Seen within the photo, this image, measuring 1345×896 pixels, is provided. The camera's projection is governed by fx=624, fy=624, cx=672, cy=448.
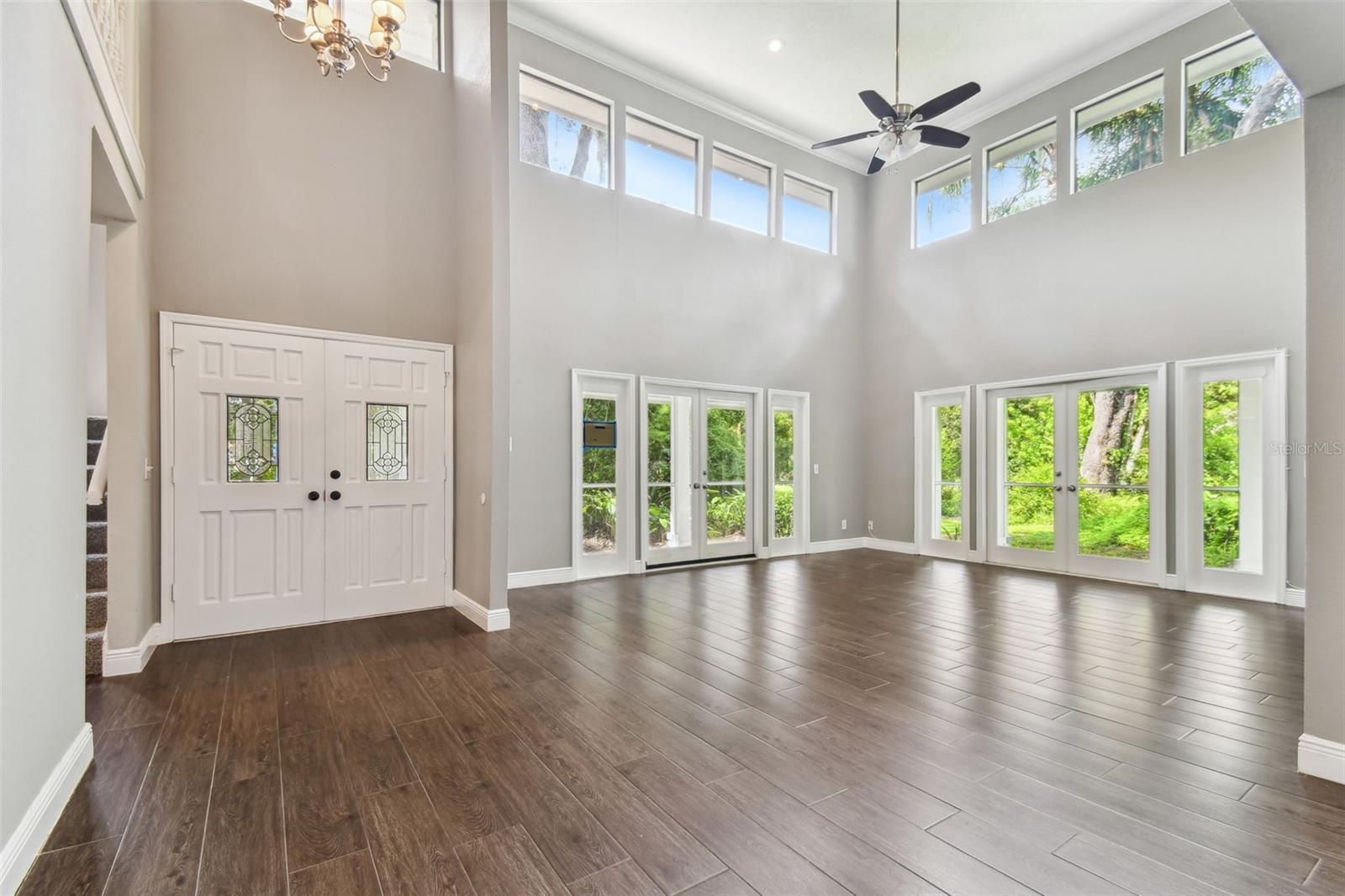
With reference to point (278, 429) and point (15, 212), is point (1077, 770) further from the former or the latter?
point (278, 429)

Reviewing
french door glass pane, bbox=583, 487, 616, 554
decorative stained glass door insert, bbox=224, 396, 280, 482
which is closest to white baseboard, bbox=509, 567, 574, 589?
french door glass pane, bbox=583, 487, 616, 554

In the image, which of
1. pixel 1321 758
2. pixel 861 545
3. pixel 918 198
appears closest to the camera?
pixel 1321 758

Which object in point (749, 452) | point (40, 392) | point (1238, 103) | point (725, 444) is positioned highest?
point (1238, 103)

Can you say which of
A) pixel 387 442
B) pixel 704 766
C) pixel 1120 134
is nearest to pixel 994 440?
pixel 1120 134

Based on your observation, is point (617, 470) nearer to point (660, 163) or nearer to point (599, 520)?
point (599, 520)

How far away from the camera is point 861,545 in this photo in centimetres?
867

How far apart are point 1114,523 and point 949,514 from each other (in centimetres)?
177

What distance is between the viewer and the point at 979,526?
24.4 ft

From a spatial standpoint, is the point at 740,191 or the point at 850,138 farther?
the point at 740,191

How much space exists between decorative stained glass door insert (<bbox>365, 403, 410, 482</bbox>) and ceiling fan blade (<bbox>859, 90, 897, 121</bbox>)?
436 centimetres

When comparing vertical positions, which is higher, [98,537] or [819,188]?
[819,188]

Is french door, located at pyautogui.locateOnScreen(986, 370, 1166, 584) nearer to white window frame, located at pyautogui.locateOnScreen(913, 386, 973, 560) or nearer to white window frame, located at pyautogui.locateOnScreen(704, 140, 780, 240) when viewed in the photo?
white window frame, located at pyautogui.locateOnScreen(913, 386, 973, 560)

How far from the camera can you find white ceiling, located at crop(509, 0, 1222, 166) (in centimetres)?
577

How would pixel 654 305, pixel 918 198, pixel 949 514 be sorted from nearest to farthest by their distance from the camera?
pixel 654 305 → pixel 949 514 → pixel 918 198
